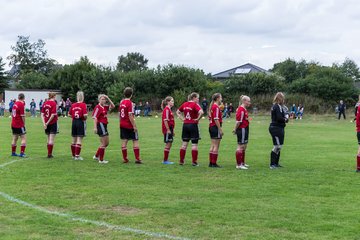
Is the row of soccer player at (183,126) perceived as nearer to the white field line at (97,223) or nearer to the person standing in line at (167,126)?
the person standing in line at (167,126)

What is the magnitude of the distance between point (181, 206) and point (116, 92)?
5096 centimetres

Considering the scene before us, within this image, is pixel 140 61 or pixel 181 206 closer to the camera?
pixel 181 206

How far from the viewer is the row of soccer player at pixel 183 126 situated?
13.7 m

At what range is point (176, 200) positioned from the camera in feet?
30.6

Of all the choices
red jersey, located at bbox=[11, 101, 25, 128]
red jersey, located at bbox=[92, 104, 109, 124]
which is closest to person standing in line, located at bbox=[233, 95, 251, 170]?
red jersey, located at bbox=[92, 104, 109, 124]

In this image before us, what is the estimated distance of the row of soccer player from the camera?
44.9 ft

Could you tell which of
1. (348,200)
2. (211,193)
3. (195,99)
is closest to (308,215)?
(348,200)

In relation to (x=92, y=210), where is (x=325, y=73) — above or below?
above

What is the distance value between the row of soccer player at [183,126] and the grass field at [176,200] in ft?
1.43

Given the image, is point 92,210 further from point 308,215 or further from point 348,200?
point 348,200

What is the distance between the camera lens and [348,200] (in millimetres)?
9398

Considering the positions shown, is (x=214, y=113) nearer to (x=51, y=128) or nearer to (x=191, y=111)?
(x=191, y=111)

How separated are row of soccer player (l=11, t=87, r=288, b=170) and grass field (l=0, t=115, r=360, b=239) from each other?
44cm

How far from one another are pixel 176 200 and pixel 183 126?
519 cm
